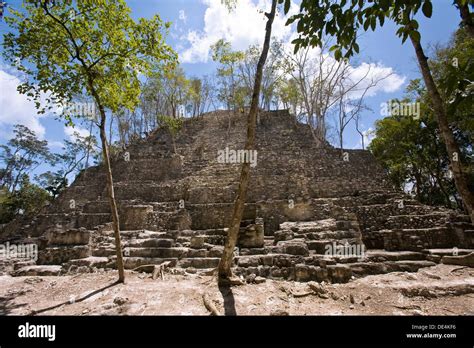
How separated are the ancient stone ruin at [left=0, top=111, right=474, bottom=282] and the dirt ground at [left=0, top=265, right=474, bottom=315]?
2.58ft

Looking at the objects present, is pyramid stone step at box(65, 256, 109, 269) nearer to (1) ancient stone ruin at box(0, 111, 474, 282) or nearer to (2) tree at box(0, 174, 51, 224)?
(1) ancient stone ruin at box(0, 111, 474, 282)

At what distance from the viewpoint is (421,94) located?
1727cm

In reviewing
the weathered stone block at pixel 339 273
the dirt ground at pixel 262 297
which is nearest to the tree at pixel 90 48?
the dirt ground at pixel 262 297

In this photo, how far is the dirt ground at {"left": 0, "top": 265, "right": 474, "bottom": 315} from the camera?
4512 mm

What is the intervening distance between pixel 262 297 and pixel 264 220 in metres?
6.55

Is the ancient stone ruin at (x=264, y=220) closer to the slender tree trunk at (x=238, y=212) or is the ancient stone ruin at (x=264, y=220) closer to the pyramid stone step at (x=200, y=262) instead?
the pyramid stone step at (x=200, y=262)

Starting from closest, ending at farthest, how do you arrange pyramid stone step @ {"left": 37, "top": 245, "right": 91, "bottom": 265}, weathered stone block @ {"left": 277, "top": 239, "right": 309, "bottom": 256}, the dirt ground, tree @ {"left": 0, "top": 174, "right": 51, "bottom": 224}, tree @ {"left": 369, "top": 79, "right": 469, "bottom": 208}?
the dirt ground, weathered stone block @ {"left": 277, "top": 239, "right": 309, "bottom": 256}, pyramid stone step @ {"left": 37, "top": 245, "right": 91, "bottom": 265}, tree @ {"left": 369, "top": 79, "right": 469, "bottom": 208}, tree @ {"left": 0, "top": 174, "right": 51, "bottom": 224}

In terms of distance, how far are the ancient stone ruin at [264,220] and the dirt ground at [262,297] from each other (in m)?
0.79

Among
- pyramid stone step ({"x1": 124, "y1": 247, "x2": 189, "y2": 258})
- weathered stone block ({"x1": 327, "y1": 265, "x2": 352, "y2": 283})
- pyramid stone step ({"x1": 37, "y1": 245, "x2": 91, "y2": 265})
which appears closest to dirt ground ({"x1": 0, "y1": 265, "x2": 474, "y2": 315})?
weathered stone block ({"x1": 327, "y1": 265, "x2": 352, "y2": 283})

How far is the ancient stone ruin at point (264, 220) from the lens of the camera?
731 cm

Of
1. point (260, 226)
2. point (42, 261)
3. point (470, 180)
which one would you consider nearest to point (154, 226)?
point (42, 261)
